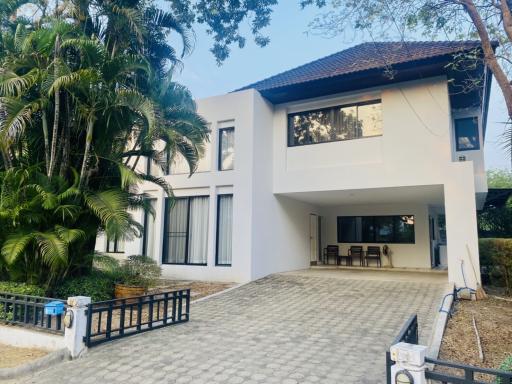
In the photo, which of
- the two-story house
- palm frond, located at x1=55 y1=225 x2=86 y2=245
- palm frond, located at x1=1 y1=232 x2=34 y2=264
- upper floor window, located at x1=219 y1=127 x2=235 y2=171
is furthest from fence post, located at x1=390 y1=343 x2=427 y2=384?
upper floor window, located at x1=219 y1=127 x2=235 y2=171

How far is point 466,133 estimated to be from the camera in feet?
43.9

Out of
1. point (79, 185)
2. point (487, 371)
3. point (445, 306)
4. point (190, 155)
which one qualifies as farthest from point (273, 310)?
point (487, 371)

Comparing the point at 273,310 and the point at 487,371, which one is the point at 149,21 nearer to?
the point at 273,310

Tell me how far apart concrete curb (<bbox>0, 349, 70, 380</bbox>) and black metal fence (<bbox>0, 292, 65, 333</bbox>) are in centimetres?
51

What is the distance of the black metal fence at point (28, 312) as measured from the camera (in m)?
5.96

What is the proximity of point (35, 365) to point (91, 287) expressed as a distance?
3194 mm

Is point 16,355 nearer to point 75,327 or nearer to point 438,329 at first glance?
point 75,327

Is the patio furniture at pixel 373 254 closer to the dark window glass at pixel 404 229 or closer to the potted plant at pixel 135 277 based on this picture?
the dark window glass at pixel 404 229

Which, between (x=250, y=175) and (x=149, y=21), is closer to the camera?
(x=149, y=21)

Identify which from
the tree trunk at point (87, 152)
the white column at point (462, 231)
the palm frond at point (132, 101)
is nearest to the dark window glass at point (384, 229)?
the white column at point (462, 231)

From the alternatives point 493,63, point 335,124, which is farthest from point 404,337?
point 335,124

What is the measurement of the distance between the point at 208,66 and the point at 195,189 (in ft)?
13.9

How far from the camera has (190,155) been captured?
9.37 meters

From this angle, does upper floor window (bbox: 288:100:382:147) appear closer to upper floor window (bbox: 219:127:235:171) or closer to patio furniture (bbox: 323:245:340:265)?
upper floor window (bbox: 219:127:235:171)
